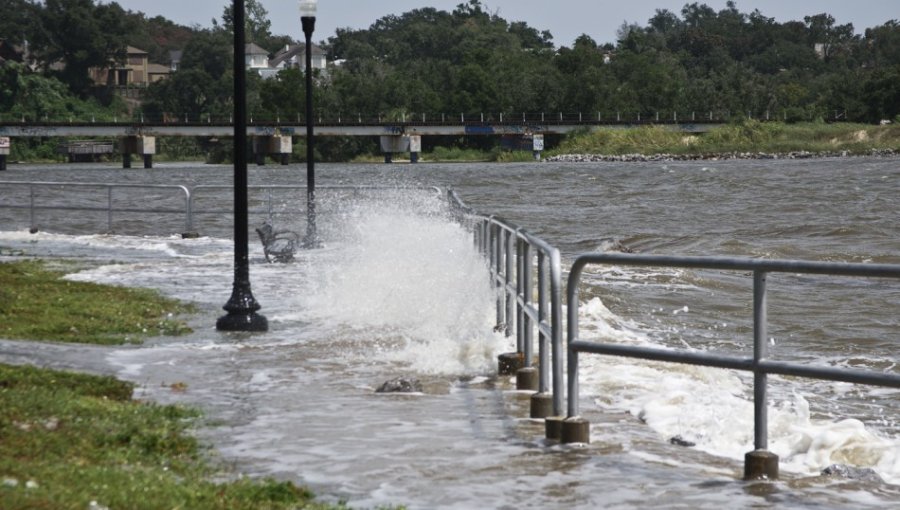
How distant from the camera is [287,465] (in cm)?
853

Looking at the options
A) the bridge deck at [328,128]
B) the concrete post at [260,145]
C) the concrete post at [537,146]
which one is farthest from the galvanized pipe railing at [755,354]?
the concrete post at [537,146]

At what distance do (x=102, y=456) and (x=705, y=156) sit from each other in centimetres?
15155

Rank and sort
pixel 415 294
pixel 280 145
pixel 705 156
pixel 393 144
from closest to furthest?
pixel 415 294 < pixel 280 145 < pixel 705 156 < pixel 393 144

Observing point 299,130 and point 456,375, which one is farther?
point 299,130

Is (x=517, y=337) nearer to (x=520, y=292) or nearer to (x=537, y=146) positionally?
(x=520, y=292)

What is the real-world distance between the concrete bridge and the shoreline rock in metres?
7.45

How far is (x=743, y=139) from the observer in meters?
165

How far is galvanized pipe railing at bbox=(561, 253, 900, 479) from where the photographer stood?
7.46 metres

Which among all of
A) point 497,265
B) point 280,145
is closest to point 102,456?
point 497,265

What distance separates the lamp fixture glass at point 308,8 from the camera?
76.1ft

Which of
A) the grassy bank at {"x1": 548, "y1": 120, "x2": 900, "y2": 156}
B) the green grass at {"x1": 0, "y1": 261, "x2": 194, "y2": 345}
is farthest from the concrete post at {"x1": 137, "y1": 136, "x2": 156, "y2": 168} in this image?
the green grass at {"x1": 0, "y1": 261, "x2": 194, "y2": 345}

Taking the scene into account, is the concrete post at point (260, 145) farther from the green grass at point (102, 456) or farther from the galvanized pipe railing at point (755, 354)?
the galvanized pipe railing at point (755, 354)

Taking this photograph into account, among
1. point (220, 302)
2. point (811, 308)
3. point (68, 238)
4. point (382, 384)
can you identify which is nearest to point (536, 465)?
point (382, 384)

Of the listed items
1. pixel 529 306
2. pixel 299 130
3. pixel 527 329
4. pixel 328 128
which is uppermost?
pixel 328 128
